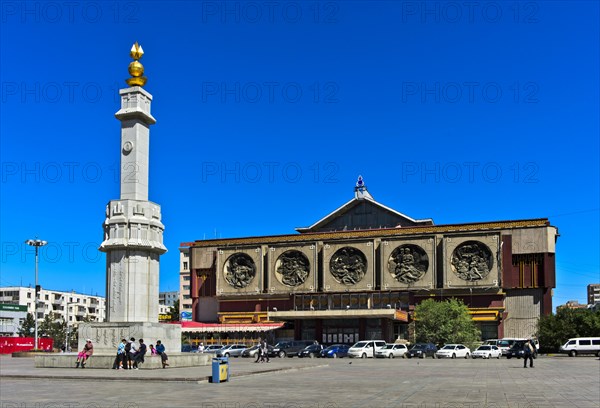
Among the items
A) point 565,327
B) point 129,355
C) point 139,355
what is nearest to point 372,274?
point 565,327

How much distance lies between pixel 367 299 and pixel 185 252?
255ft

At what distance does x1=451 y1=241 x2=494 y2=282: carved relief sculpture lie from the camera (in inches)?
3322

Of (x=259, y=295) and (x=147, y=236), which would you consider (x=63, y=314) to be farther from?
(x=147, y=236)

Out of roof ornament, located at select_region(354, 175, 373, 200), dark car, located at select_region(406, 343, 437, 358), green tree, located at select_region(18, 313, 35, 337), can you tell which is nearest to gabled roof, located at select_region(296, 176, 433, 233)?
roof ornament, located at select_region(354, 175, 373, 200)

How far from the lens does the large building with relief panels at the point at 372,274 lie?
8338cm

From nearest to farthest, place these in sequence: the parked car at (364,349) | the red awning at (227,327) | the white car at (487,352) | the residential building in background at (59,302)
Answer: the white car at (487,352) → the parked car at (364,349) → the red awning at (227,327) → the residential building in background at (59,302)

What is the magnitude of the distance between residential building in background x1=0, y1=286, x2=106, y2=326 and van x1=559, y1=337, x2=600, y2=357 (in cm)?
10710

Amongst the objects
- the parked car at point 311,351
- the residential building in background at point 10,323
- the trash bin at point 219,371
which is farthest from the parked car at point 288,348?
the residential building in background at point 10,323

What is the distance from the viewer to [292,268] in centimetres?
9406

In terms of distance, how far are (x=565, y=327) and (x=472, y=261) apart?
1509 centimetres

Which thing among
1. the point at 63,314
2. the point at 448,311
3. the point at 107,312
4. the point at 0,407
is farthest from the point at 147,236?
the point at 63,314

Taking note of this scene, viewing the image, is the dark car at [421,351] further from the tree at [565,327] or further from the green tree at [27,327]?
the green tree at [27,327]

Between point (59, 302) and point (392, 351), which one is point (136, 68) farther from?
point (59, 302)

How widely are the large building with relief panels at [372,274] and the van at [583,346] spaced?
18787mm
